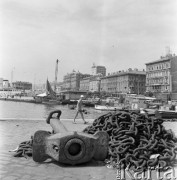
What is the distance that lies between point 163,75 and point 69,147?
295ft

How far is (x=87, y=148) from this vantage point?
4.46m

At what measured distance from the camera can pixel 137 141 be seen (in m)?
5.08

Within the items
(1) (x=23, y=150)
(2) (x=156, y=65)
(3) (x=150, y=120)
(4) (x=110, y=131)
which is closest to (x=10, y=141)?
(1) (x=23, y=150)

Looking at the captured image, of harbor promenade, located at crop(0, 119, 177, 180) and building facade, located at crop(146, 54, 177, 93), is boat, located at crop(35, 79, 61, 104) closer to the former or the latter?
building facade, located at crop(146, 54, 177, 93)

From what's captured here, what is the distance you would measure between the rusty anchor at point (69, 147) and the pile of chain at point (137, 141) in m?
0.33

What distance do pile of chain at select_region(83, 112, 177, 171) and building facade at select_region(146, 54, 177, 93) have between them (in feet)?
264

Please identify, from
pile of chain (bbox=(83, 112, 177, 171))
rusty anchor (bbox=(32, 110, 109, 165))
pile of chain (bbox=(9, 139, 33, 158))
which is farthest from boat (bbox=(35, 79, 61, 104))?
rusty anchor (bbox=(32, 110, 109, 165))

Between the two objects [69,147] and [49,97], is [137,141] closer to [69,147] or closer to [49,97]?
[69,147]

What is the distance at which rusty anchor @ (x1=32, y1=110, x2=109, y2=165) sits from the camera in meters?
4.33

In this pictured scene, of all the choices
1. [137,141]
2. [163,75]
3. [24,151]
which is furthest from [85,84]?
[137,141]

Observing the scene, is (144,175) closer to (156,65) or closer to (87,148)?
(87,148)

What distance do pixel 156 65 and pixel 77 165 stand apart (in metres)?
95.1

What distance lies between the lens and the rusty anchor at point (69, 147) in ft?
14.2

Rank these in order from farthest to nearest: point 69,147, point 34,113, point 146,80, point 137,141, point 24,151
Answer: point 146,80, point 34,113, point 24,151, point 137,141, point 69,147
